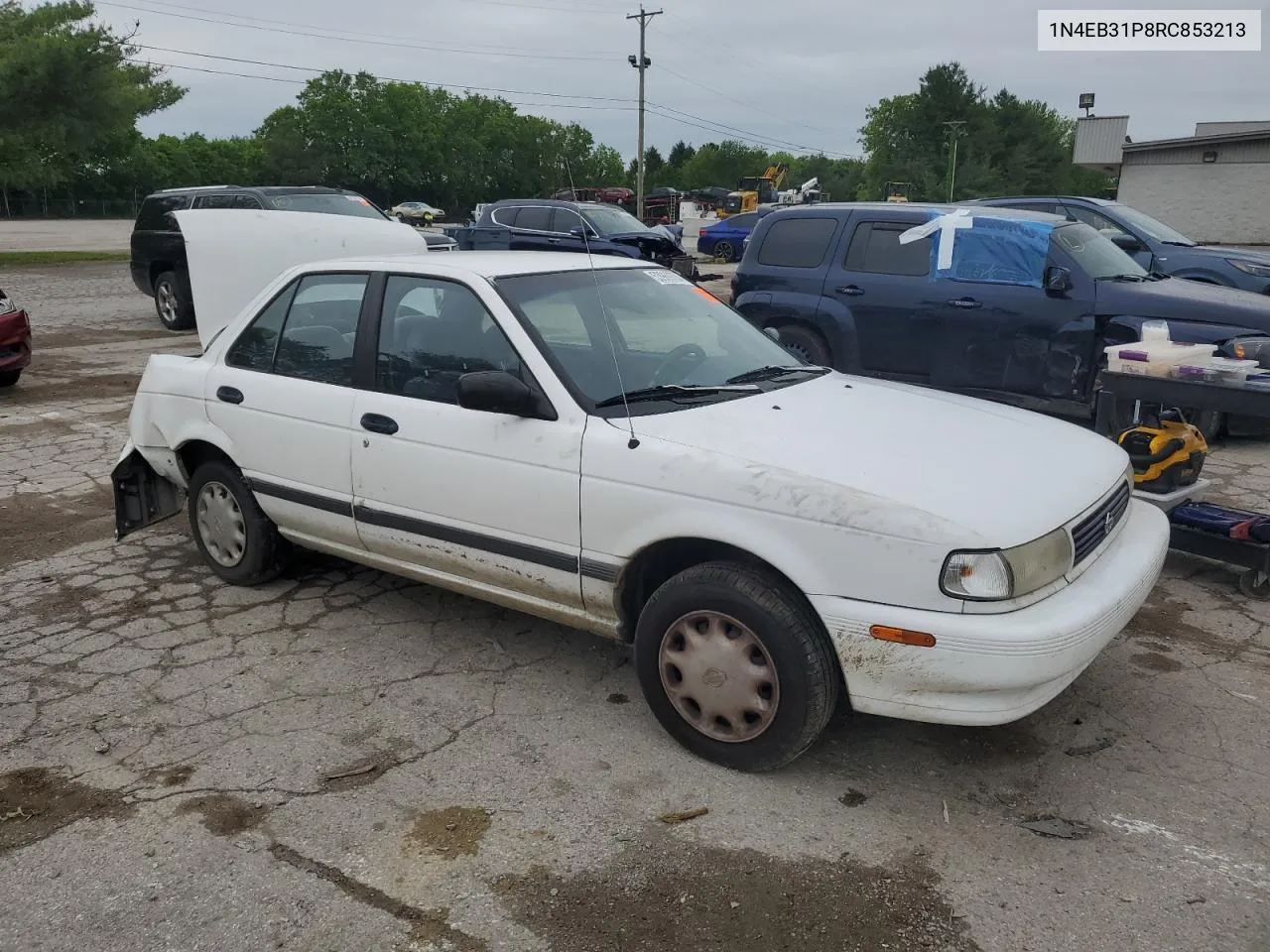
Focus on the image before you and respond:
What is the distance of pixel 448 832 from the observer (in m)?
3.03

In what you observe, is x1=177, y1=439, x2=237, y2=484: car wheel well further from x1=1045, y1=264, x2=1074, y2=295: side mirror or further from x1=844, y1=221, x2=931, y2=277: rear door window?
x1=1045, y1=264, x2=1074, y2=295: side mirror

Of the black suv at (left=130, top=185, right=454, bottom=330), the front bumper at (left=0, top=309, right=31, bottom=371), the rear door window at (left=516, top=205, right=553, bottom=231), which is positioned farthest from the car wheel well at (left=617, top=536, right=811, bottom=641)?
the rear door window at (left=516, top=205, right=553, bottom=231)

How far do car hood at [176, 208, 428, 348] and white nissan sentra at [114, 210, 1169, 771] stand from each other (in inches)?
15.4

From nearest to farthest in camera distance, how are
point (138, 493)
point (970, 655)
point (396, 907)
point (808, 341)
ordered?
1. point (396, 907)
2. point (970, 655)
3. point (138, 493)
4. point (808, 341)

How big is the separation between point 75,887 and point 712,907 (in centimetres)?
173

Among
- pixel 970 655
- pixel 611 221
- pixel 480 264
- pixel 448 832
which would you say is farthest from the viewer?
pixel 611 221

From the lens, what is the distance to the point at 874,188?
80.1 m

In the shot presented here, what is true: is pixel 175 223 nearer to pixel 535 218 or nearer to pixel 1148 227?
pixel 535 218

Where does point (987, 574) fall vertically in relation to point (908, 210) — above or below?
below

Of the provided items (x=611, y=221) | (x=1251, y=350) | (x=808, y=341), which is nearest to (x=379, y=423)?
(x=1251, y=350)

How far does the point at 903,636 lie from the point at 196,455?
142 inches

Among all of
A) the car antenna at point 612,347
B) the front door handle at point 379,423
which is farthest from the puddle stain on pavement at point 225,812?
the car antenna at point 612,347

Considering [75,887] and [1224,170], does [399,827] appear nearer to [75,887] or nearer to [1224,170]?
[75,887]

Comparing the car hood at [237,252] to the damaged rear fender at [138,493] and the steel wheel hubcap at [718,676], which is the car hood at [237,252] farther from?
the steel wheel hubcap at [718,676]
